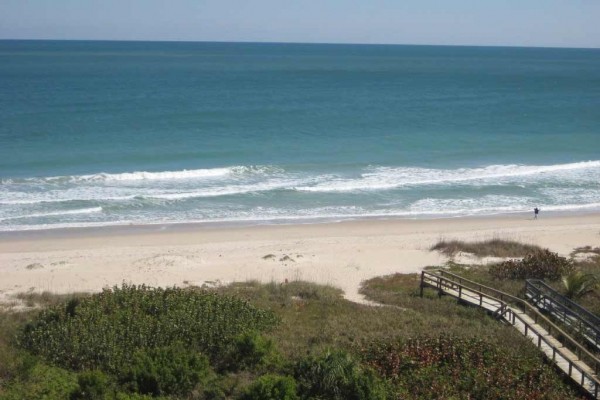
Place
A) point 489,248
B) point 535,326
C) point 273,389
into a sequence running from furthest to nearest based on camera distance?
point 489,248, point 535,326, point 273,389

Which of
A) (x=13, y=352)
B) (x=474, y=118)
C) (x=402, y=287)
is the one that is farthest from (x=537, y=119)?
(x=13, y=352)

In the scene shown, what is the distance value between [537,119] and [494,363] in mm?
61152

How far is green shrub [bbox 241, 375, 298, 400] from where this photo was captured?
540 inches

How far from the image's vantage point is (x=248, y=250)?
31.9 meters

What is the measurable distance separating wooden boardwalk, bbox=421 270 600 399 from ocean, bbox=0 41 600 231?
1540cm

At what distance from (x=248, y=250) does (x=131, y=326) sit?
46.7ft

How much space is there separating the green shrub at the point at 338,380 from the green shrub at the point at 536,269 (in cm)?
1167

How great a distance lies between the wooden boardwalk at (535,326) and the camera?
611 inches

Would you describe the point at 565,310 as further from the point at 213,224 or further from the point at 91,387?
the point at 213,224

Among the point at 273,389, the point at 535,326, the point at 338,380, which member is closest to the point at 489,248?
the point at 535,326

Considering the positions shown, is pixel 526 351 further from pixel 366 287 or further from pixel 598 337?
pixel 366 287


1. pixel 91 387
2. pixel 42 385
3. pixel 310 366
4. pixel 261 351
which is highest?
pixel 310 366

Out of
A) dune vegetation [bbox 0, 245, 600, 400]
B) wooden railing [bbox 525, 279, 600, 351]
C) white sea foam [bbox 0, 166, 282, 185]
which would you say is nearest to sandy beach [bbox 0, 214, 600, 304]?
dune vegetation [bbox 0, 245, 600, 400]

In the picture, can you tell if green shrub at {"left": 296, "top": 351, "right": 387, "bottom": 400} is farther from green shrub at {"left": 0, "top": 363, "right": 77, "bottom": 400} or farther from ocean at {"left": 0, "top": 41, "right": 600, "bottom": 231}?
ocean at {"left": 0, "top": 41, "right": 600, "bottom": 231}
